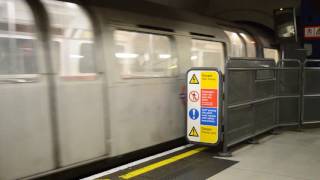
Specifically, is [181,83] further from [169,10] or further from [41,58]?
[41,58]

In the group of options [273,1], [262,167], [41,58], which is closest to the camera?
[41,58]

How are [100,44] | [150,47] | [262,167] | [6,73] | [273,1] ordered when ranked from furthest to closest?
[273,1]
[150,47]
[262,167]
[100,44]
[6,73]

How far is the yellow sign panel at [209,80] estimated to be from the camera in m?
5.51

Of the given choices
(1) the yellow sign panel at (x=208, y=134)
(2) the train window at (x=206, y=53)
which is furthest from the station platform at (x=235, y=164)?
(2) the train window at (x=206, y=53)

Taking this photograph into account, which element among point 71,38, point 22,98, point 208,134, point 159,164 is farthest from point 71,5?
point 208,134

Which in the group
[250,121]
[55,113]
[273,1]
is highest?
[273,1]

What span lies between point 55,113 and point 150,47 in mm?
2074

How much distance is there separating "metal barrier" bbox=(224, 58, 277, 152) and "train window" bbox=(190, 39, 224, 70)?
1.03 meters

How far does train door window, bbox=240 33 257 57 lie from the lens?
8859 millimetres

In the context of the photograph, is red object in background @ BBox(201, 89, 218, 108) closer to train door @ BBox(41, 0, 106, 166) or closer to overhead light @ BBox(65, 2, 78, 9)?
train door @ BBox(41, 0, 106, 166)

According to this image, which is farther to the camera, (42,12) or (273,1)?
(273,1)

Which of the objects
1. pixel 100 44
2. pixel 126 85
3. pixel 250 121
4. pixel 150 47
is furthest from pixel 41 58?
pixel 250 121

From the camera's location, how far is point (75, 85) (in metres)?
4.25

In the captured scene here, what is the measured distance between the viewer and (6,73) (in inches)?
143
